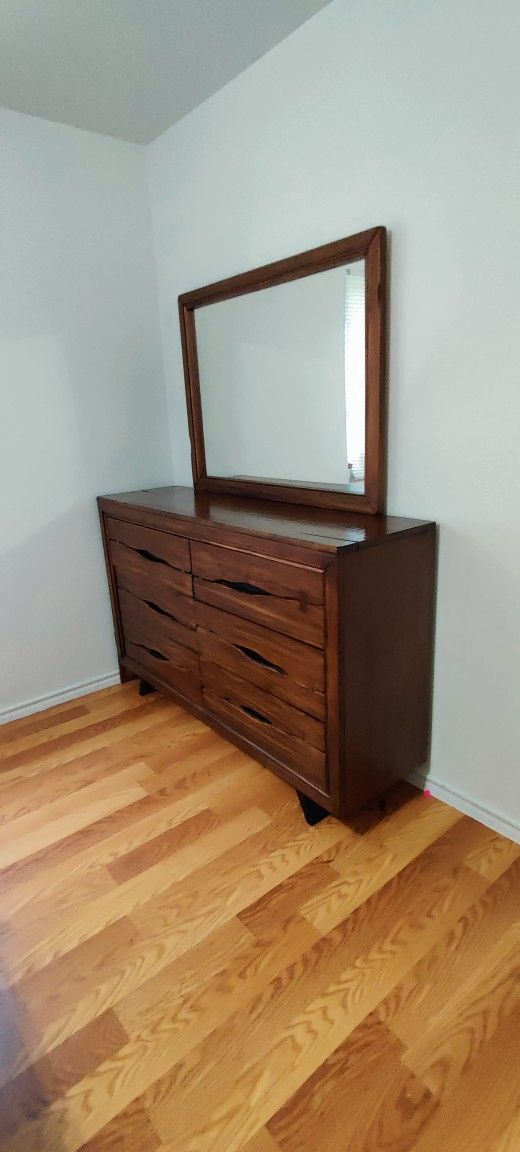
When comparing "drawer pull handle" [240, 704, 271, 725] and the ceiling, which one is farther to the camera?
"drawer pull handle" [240, 704, 271, 725]

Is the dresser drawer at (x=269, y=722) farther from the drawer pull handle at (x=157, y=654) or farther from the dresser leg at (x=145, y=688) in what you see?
the dresser leg at (x=145, y=688)

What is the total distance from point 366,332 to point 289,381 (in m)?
0.35

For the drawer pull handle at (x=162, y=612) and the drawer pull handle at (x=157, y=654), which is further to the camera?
the drawer pull handle at (x=157, y=654)

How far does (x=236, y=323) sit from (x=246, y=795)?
1.53 m

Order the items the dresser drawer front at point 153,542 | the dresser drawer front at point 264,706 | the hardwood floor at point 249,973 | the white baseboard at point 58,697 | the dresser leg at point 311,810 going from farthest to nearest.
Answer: the white baseboard at point 58,697 → the dresser drawer front at point 153,542 → the dresser leg at point 311,810 → the dresser drawer front at point 264,706 → the hardwood floor at point 249,973

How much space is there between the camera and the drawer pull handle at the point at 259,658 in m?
1.49

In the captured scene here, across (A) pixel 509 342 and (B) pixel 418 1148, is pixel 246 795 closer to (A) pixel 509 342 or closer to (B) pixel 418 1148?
(B) pixel 418 1148

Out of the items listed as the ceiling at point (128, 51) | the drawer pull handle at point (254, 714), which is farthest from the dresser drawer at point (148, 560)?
the ceiling at point (128, 51)

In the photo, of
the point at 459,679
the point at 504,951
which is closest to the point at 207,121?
the point at 459,679

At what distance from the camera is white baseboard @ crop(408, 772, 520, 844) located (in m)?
1.48

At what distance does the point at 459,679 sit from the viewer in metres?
1.52

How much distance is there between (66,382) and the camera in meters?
2.11

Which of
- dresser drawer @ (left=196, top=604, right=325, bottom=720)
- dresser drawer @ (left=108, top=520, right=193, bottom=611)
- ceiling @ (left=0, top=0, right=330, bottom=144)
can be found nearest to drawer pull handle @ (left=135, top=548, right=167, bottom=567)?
dresser drawer @ (left=108, top=520, right=193, bottom=611)

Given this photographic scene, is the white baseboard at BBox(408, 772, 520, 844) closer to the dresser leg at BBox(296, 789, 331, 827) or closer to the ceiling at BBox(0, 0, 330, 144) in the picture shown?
the dresser leg at BBox(296, 789, 331, 827)
